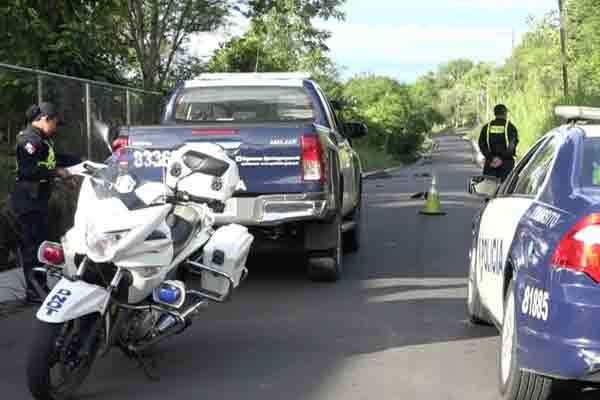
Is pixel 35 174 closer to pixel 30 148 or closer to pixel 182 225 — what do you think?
pixel 30 148

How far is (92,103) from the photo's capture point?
15594mm

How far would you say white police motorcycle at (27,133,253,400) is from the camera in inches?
239

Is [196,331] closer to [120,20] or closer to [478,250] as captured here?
[478,250]

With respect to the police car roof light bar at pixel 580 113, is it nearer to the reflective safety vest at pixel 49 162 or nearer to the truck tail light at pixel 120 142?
the truck tail light at pixel 120 142

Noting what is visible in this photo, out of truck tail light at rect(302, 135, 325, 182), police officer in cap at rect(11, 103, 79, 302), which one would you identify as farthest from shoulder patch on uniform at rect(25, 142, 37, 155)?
truck tail light at rect(302, 135, 325, 182)

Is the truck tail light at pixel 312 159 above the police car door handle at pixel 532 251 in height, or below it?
above

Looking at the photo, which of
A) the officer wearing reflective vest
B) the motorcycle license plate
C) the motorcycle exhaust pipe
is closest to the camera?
the motorcycle exhaust pipe

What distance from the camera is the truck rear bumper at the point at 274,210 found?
10.2 metres

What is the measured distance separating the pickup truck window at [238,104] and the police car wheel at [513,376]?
630 centimetres

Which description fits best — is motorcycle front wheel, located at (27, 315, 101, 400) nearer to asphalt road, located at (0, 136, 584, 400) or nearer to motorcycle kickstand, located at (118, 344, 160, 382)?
asphalt road, located at (0, 136, 584, 400)

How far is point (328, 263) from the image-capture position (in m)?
11.0

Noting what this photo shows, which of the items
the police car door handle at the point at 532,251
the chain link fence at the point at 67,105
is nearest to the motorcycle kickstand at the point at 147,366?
the police car door handle at the point at 532,251

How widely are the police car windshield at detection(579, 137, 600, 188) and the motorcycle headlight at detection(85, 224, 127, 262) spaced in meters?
2.53

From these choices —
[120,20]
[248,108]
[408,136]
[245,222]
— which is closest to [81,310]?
[245,222]
